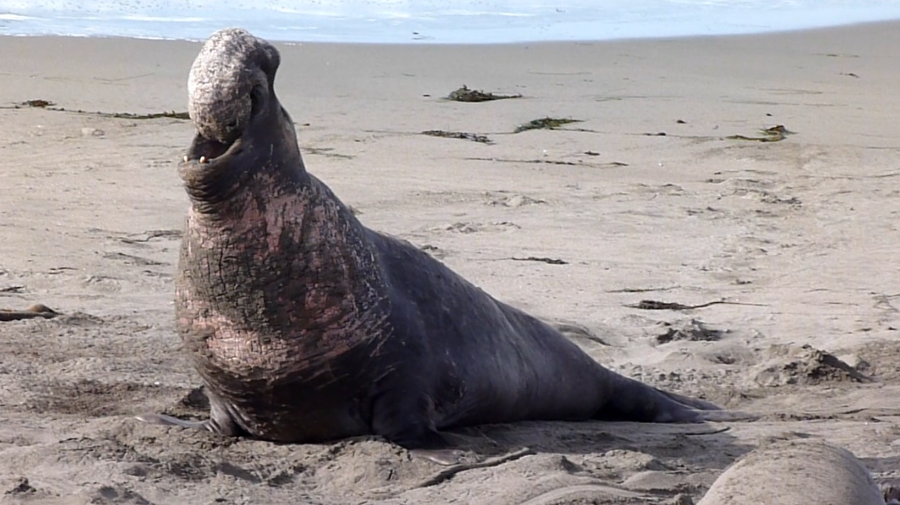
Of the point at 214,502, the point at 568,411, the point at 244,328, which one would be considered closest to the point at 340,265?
the point at 244,328

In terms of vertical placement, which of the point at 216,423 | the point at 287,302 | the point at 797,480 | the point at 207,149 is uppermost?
the point at 207,149

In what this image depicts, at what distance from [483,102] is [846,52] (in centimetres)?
595

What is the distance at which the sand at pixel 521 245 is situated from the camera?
3467mm

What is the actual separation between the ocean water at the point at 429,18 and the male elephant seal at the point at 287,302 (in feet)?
38.5

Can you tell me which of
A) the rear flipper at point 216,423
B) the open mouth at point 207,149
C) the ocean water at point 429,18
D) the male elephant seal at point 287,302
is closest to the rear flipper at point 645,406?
the male elephant seal at point 287,302

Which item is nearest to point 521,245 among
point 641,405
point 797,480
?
point 641,405

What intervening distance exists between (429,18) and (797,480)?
16505 mm

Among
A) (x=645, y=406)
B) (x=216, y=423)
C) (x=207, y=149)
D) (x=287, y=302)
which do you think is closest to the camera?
(x=207, y=149)

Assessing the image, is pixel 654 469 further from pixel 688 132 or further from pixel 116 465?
pixel 688 132

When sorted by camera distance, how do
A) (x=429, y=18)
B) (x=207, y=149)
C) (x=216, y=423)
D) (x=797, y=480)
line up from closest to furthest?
(x=797, y=480) < (x=207, y=149) < (x=216, y=423) < (x=429, y=18)

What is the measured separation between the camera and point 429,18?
18781 mm

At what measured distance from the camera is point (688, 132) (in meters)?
Answer: 10.2

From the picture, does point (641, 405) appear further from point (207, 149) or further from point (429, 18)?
point (429, 18)

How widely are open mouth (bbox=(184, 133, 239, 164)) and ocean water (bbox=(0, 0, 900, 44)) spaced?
11.9m
